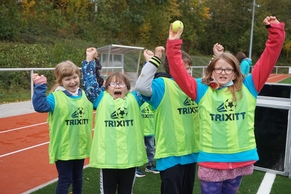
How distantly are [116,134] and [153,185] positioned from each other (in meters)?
1.75

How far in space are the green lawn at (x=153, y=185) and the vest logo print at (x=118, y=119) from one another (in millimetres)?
1547

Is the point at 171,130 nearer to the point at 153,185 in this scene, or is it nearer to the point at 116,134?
the point at 116,134

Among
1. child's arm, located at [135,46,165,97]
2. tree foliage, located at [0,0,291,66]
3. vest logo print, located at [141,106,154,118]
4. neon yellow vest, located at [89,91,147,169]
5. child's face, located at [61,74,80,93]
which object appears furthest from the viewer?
tree foliage, located at [0,0,291,66]

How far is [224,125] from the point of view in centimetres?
262

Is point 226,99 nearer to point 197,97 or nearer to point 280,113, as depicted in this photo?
point 197,97

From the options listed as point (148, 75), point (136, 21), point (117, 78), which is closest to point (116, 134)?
point (117, 78)

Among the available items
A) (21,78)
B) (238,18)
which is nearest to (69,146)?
(21,78)

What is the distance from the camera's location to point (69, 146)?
336 cm

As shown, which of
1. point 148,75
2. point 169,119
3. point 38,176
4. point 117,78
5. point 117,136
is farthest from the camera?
point 38,176

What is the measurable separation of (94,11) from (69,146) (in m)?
28.7

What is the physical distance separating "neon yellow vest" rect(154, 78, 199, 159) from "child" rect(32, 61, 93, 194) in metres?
0.87

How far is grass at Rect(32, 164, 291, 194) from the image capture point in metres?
4.35

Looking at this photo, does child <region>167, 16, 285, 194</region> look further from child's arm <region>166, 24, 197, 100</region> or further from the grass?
the grass

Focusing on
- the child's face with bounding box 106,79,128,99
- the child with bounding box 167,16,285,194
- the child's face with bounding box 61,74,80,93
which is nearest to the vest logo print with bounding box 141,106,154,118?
the child's face with bounding box 61,74,80,93
